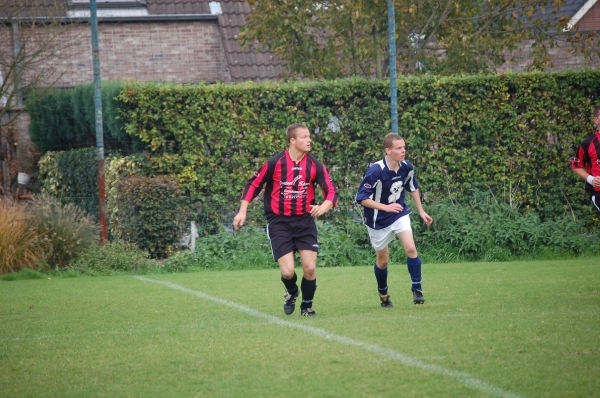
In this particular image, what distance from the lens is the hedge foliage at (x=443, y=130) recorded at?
16.7 m

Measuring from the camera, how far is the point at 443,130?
16969mm

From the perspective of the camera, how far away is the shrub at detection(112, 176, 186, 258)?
1562cm

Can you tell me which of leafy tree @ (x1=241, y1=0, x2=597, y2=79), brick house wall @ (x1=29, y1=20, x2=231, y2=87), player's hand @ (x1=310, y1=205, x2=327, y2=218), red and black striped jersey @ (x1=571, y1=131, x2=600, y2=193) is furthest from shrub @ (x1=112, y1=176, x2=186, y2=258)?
brick house wall @ (x1=29, y1=20, x2=231, y2=87)

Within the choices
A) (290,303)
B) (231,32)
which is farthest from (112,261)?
(231,32)

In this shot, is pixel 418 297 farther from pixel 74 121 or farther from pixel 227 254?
pixel 74 121

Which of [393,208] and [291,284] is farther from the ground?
[393,208]

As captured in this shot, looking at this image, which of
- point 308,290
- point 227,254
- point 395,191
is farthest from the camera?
point 227,254

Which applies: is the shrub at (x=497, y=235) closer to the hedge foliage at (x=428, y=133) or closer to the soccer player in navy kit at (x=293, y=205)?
the hedge foliage at (x=428, y=133)

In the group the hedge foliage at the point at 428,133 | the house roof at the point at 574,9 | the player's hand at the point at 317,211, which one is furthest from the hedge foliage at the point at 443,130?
the house roof at the point at 574,9

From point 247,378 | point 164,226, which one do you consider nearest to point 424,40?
point 164,226

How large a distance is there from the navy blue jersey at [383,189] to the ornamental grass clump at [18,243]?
7.35 metres

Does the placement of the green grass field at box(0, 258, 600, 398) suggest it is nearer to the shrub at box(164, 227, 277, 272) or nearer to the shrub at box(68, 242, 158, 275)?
the shrub at box(68, 242, 158, 275)

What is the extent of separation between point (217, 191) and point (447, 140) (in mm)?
4552

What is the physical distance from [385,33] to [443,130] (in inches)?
139
